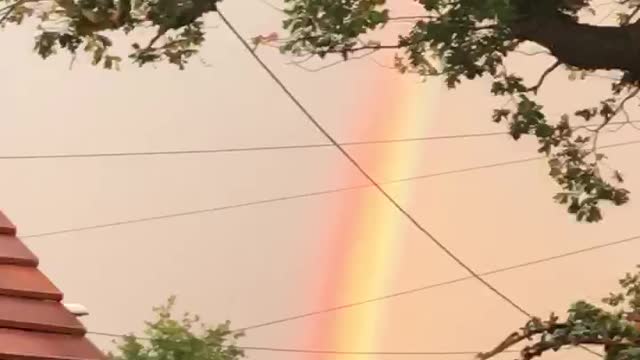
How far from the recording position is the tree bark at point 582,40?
93 centimetres

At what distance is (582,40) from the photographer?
0.93 m

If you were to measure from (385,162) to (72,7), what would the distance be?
139 cm

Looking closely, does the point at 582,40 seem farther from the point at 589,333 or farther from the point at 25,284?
the point at 25,284

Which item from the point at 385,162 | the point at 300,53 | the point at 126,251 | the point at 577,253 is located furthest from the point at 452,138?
the point at 300,53

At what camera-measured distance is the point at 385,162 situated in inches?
88.9

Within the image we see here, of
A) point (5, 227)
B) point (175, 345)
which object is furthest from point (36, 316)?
point (175, 345)

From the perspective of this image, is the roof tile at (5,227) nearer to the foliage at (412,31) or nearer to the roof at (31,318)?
the roof at (31,318)

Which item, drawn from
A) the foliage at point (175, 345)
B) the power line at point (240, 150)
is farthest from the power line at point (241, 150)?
the foliage at point (175, 345)

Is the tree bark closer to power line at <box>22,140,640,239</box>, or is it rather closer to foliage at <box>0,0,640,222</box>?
foliage at <box>0,0,640,222</box>

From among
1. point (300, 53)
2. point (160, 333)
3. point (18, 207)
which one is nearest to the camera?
point (300, 53)

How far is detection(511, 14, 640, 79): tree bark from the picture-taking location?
0.93 metres

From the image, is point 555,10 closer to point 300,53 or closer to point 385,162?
point 300,53

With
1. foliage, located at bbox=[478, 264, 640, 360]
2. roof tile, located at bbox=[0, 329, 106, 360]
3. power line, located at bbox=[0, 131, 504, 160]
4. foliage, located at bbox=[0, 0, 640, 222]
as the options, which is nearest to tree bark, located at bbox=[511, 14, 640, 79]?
foliage, located at bbox=[0, 0, 640, 222]

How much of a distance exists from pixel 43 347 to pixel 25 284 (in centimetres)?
8
